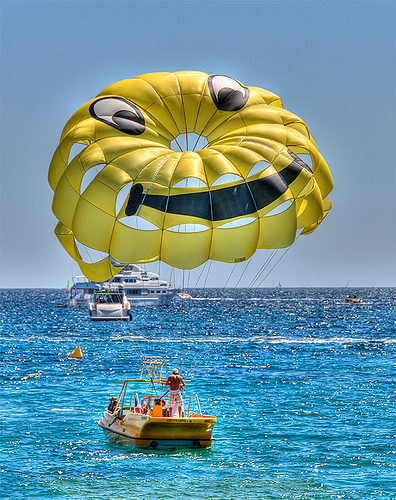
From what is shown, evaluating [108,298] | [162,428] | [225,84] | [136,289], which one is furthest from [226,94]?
[136,289]

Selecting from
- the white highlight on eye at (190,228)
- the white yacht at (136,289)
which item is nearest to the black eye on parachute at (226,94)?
the white highlight on eye at (190,228)

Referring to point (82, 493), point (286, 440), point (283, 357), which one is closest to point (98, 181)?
point (82, 493)

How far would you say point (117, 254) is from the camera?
55.6 feet

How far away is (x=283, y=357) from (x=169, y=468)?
2590 centimetres

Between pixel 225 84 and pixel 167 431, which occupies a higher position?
pixel 225 84

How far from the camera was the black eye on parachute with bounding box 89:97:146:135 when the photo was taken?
17781 millimetres

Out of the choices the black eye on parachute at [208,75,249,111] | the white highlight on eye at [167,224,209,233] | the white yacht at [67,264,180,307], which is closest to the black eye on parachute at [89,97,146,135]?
the black eye on parachute at [208,75,249,111]

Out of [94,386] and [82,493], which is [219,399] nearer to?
[94,386]

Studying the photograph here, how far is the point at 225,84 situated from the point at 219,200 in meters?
4.19

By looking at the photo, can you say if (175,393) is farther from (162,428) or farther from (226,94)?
(226,94)

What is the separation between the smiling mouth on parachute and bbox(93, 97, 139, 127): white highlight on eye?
2.65 metres

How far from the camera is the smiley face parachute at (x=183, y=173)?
16641mm

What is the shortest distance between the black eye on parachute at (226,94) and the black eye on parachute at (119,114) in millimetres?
2299

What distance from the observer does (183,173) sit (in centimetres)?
1614
